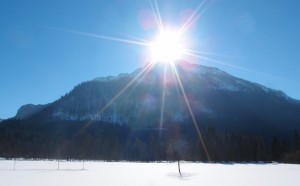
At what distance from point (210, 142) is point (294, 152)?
113 feet

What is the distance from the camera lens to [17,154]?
622 ft

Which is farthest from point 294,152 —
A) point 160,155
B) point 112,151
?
point 112,151

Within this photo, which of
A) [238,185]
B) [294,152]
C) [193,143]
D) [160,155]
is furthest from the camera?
[160,155]

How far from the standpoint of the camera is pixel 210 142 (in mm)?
152125

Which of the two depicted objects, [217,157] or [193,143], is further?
[193,143]

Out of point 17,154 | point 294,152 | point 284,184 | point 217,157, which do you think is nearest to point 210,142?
point 217,157

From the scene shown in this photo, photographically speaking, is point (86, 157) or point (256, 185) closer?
point (256, 185)

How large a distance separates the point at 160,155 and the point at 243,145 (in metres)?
44.7

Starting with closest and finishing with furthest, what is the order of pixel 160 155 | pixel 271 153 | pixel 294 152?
pixel 294 152 → pixel 271 153 → pixel 160 155

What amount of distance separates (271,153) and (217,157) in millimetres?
22232

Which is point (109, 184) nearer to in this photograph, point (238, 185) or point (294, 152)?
point (238, 185)

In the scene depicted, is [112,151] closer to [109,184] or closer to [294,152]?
[294,152]

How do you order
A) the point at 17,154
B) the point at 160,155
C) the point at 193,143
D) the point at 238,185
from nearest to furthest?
the point at 238,185 → the point at 193,143 → the point at 160,155 → the point at 17,154

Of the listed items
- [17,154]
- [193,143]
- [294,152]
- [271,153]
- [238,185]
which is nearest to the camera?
[238,185]
